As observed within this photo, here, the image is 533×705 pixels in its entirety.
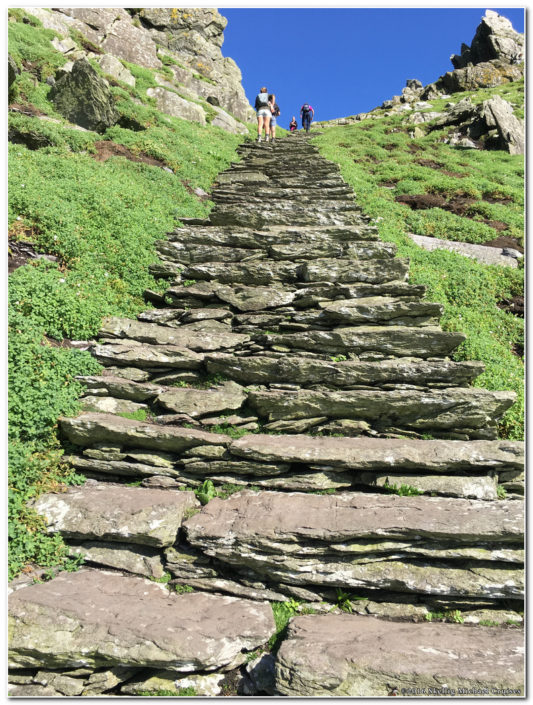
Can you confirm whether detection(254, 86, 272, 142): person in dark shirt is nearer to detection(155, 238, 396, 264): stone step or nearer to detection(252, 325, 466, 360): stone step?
detection(155, 238, 396, 264): stone step

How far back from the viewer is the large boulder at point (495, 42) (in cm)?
7975

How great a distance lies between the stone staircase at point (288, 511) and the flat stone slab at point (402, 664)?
0.03 m

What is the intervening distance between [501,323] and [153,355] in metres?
11.6

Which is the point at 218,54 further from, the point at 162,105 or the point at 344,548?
the point at 344,548

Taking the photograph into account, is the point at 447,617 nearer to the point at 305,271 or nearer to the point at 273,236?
the point at 305,271

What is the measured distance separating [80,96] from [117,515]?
23566 mm

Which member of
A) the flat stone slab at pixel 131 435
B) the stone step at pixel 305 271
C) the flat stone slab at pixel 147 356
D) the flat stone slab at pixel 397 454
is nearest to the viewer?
the flat stone slab at pixel 397 454

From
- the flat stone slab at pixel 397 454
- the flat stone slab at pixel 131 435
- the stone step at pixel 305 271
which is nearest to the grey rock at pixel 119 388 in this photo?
the flat stone slab at pixel 131 435

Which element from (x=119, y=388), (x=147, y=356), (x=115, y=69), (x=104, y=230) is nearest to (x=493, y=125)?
(x=115, y=69)

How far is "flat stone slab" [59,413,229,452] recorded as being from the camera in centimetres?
768

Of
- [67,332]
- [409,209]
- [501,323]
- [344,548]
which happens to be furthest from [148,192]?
[344,548]

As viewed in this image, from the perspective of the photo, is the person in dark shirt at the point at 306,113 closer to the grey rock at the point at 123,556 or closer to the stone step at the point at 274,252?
the stone step at the point at 274,252

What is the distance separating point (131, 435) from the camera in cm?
770

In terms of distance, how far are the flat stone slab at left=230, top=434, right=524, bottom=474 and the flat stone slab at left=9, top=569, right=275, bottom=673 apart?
2.51m
